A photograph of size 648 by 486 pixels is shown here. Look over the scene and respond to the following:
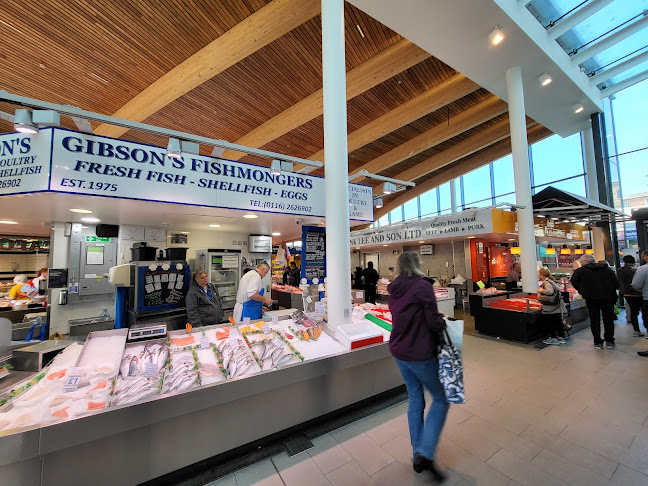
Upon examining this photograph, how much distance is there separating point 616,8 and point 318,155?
8430 mm

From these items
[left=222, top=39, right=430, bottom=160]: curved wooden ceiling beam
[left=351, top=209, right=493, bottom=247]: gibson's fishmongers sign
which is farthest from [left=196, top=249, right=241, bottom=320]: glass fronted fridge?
[left=351, top=209, right=493, bottom=247]: gibson's fishmongers sign

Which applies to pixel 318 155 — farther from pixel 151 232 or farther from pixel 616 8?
pixel 616 8

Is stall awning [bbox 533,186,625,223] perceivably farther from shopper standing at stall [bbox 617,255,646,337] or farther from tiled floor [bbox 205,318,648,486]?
tiled floor [bbox 205,318,648,486]

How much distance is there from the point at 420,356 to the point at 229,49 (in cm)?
604

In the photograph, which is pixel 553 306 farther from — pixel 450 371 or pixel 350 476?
pixel 350 476

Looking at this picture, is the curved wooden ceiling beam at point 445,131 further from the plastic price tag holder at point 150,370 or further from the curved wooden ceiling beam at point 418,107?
the plastic price tag holder at point 150,370

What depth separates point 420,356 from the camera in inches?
80.1

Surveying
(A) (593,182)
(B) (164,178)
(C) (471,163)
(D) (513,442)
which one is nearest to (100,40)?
(B) (164,178)

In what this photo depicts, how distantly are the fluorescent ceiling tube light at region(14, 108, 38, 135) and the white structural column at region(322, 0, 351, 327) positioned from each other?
2766 mm

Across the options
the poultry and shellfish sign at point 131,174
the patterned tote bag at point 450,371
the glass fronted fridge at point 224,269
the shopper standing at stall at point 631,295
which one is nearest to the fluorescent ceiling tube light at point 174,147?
the poultry and shellfish sign at point 131,174

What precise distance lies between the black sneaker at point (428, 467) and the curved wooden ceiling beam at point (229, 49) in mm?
6341

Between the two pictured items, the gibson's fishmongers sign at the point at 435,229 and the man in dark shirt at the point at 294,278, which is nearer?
the gibson's fishmongers sign at the point at 435,229

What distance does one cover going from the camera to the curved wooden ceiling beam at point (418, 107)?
812 cm

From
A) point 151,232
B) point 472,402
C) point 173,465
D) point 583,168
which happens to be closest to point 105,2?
point 151,232
